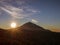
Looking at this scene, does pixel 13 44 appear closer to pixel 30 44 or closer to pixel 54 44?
pixel 30 44

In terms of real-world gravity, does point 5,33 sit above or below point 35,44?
above

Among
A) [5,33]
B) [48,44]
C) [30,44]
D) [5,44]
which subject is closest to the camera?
[5,44]

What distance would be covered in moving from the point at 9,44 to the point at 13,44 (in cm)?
99

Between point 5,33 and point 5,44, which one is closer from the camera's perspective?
point 5,44

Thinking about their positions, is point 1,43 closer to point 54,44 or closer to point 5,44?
point 5,44

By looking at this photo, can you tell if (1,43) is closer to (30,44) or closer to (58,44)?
(30,44)

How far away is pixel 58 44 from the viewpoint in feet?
150

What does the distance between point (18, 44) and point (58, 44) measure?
Answer: 45.4 ft

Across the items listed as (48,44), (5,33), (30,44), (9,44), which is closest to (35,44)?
(30,44)

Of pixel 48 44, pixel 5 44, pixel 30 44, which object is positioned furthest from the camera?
pixel 48 44

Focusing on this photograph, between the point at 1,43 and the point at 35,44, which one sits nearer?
the point at 1,43

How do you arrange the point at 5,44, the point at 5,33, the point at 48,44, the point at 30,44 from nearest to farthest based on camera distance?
1. the point at 5,44
2. the point at 30,44
3. the point at 48,44
4. the point at 5,33

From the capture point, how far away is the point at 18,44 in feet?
125

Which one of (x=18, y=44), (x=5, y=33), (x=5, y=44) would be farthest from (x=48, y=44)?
(x=5, y=33)
